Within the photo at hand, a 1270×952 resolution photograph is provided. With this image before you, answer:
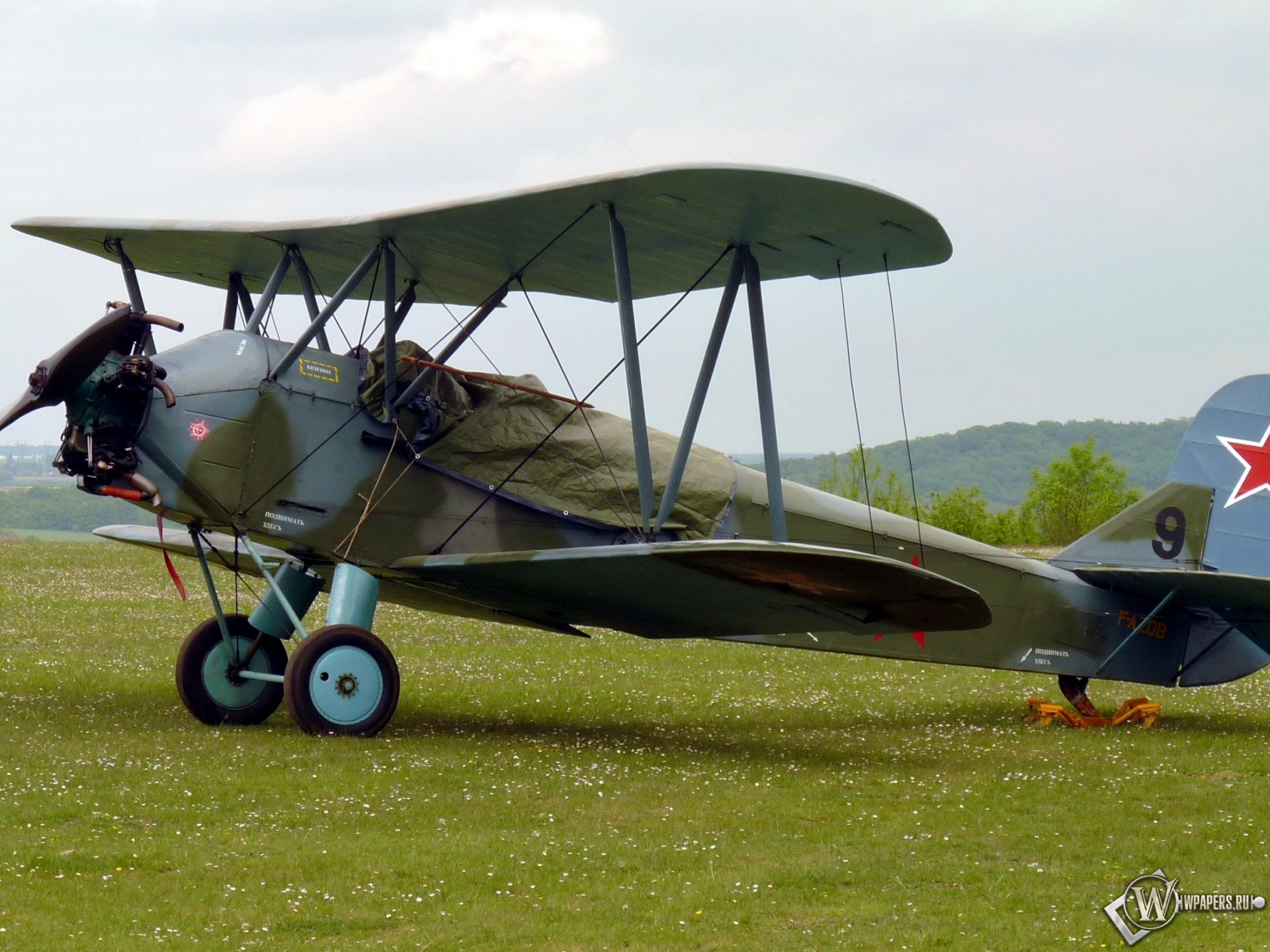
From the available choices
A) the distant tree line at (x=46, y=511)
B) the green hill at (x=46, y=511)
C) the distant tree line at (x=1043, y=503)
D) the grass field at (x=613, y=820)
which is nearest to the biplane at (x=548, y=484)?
the grass field at (x=613, y=820)

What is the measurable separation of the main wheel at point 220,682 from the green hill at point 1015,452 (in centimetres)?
10305

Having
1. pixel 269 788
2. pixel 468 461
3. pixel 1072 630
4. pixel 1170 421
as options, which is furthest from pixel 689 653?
pixel 1170 421

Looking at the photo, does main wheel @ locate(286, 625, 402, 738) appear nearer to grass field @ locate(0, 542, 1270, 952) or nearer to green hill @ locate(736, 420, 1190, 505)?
grass field @ locate(0, 542, 1270, 952)

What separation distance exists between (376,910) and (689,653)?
36.3 ft

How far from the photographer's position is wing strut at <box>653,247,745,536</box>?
30.7ft

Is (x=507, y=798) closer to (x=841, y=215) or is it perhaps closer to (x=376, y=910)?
(x=376, y=910)

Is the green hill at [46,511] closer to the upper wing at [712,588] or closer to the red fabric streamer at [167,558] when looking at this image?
the red fabric streamer at [167,558]

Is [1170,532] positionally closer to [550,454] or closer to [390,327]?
[550,454]

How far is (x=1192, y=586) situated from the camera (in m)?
11.0

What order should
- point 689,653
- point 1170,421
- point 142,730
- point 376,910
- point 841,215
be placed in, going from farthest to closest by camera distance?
point 1170,421, point 689,653, point 142,730, point 841,215, point 376,910

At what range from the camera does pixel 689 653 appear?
1630 cm

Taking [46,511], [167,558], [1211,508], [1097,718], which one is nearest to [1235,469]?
[1211,508]

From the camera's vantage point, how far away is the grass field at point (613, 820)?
5.28 metres

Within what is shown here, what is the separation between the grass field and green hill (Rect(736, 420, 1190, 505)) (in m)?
102
